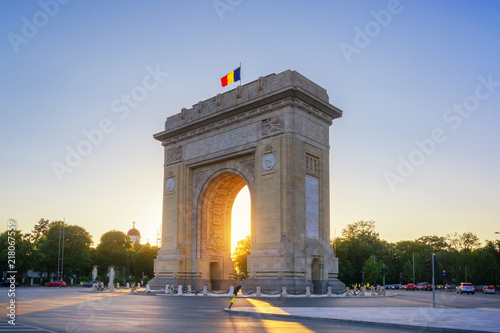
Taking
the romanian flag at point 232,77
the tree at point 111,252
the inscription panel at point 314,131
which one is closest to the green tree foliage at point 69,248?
the tree at point 111,252

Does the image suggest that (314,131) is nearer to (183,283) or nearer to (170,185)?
(170,185)

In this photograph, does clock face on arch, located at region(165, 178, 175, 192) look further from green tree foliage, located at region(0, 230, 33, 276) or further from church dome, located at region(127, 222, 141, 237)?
church dome, located at region(127, 222, 141, 237)

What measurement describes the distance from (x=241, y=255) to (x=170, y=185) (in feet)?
146

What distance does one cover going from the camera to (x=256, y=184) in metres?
39.5

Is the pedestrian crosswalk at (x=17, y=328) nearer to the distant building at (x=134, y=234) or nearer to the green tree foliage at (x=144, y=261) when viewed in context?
the green tree foliage at (x=144, y=261)

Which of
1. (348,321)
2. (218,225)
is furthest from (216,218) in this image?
(348,321)

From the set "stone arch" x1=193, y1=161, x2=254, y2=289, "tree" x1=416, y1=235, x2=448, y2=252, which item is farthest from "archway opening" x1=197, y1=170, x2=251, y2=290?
"tree" x1=416, y1=235, x2=448, y2=252

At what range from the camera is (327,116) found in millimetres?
42156

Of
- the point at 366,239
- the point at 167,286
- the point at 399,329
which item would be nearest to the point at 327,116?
the point at 167,286

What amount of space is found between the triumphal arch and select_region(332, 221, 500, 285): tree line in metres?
36.9

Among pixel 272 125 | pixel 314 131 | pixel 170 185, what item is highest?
pixel 272 125

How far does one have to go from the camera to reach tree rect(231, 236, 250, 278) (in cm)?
8772

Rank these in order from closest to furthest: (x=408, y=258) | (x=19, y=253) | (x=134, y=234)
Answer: (x=19, y=253), (x=408, y=258), (x=134, y=234)

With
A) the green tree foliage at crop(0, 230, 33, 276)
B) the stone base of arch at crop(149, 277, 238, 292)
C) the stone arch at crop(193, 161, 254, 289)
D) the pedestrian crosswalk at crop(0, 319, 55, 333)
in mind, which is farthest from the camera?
the green tree foliage at crop(0, 230, 33, 276)
